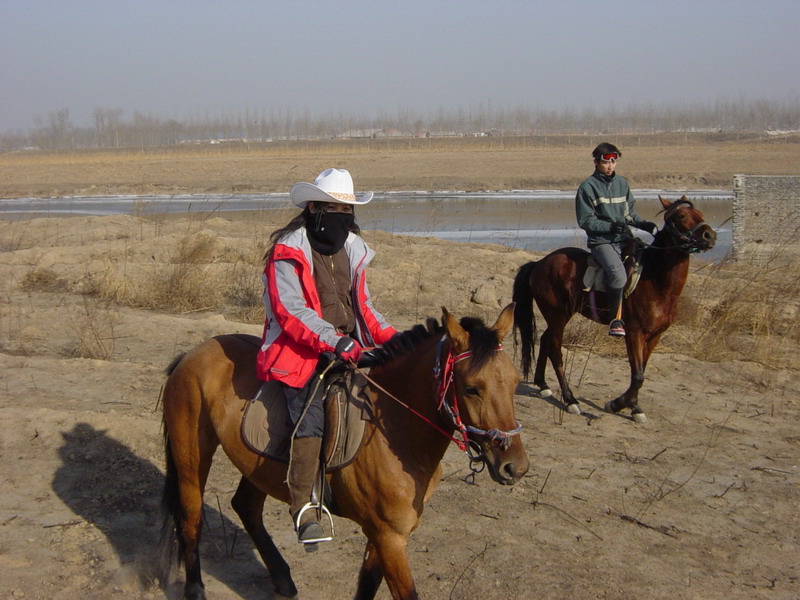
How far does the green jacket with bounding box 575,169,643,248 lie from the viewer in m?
8.30

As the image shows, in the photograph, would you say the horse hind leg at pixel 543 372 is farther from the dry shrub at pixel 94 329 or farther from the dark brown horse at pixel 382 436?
the dry shrub at pixel 94 329

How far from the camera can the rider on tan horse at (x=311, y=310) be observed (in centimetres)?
405

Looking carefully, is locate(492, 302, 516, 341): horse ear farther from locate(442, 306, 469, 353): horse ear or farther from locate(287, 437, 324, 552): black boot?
locate(287, 437, 324, 552): black boot

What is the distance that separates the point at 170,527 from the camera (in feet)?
15.8

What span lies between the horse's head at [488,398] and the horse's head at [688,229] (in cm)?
493

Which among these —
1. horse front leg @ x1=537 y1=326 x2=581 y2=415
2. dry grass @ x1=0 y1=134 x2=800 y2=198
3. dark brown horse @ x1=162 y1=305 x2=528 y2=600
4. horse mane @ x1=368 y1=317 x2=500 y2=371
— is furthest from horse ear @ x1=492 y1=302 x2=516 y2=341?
dry grass @ x1=0 y1=134 x2=800 y2=198

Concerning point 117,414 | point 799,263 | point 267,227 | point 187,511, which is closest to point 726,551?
A: point 187,511

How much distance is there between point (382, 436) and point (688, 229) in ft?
17.0

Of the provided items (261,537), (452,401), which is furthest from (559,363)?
(452,401)

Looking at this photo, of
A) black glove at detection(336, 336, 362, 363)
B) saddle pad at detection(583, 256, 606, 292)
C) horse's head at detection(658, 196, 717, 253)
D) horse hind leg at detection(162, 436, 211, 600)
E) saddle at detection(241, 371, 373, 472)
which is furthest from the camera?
saddle pad at detection(583, 256, 606, 292)

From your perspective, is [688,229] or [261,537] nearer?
[261,537]

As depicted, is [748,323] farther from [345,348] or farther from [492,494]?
[345,348]

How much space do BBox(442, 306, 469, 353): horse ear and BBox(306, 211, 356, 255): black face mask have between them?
3.19 feet

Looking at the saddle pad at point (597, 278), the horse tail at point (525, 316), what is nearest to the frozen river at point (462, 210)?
the horse tail at point (525, 316)
